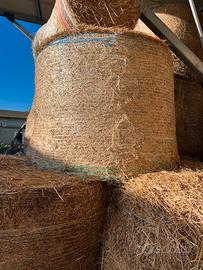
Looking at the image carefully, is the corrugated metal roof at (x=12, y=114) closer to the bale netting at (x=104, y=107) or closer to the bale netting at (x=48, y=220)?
the bale netting at (x=104, y=107)

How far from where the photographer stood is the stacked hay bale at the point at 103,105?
1514 mm

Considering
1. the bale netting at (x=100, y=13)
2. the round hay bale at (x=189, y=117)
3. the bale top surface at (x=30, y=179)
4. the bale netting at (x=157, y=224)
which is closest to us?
the bale netting at (x=157, y=224)

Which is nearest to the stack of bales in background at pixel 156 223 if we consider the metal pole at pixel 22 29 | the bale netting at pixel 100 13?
the bale netting at pixel 100 13

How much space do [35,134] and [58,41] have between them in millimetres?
516

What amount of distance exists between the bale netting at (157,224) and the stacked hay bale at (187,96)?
817mm

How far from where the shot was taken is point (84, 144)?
152cm

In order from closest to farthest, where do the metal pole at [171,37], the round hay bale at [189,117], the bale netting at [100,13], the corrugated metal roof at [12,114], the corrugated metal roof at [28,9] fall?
1. the bale netting at [100,13]
2. the metal pole at [171,37]
3. the round hay bale at [189,117]
4. the corrugated metal roof at [28,9]
5. the corrugated metal roof at [12,114]

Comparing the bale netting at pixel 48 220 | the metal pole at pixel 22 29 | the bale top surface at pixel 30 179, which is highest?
the metal pole at pixel 22 29

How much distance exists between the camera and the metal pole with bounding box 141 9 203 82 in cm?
196

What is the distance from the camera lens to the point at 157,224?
1.21 m

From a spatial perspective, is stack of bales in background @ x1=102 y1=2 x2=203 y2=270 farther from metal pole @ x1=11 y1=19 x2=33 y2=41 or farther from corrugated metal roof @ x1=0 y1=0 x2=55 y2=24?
corrugated metal roof @ x1=0 y1=0 x2=55 y2=24

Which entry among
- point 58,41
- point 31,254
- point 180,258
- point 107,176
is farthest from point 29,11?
point 180,258

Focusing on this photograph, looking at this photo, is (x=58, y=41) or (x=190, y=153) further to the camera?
(x=190, y=153)

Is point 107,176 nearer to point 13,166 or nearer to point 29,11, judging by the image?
point 13,166
